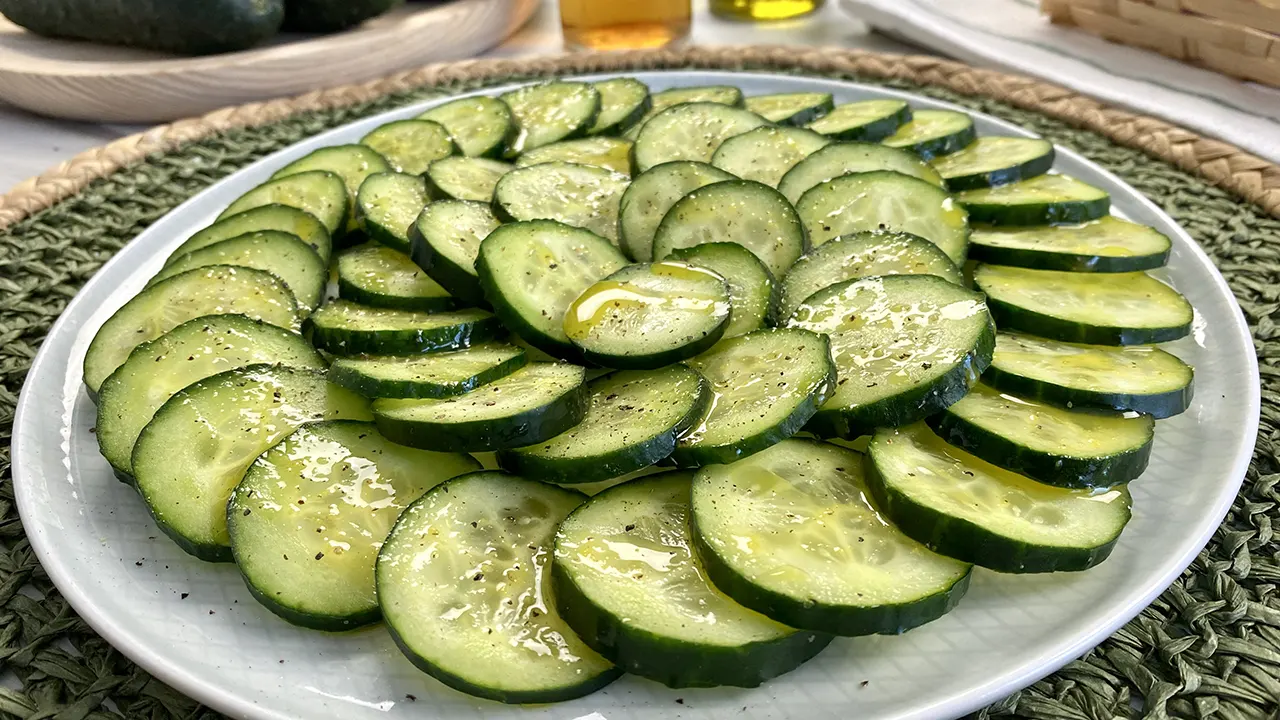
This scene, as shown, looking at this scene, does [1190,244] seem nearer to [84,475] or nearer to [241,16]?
[84,475]

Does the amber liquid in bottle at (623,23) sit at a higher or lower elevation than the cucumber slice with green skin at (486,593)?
higher

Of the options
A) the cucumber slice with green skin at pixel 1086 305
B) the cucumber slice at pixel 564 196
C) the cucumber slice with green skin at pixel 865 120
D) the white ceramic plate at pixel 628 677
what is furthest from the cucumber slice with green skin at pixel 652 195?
the white ceramic plate at pixel 628 677

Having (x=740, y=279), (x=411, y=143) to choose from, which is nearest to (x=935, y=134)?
(x=740, y=279)

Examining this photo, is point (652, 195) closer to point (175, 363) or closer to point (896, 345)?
point (896, 345)

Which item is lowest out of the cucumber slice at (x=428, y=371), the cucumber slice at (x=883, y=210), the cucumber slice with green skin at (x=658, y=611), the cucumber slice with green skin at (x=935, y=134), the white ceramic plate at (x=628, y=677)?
the white ceramic plate at (x=628, y=677)

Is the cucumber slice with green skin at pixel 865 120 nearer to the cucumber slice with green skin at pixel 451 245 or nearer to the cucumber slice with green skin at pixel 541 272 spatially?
the cucumber slice with green skin at pixel 541 272

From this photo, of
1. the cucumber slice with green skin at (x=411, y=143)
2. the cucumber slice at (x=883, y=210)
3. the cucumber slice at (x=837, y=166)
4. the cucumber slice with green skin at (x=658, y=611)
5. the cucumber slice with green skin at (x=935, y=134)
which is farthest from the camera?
the cucumber slice with green skin at (x=411, y=143)

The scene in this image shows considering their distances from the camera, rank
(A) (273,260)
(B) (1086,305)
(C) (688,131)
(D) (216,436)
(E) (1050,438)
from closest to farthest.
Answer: (E) (1050,438) → (D) (216,436) → (B) (1086,305) → (A) (273,260) → (C) (688,131)
